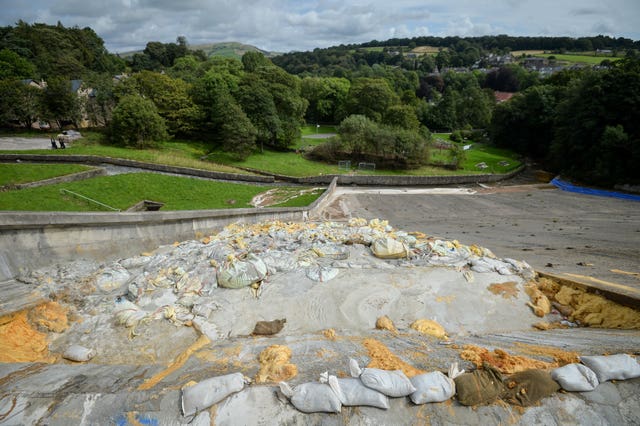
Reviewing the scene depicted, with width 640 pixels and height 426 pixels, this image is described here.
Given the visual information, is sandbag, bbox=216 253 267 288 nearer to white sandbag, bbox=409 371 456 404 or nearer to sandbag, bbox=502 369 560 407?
white sandbag, bbox=409 371 456 404

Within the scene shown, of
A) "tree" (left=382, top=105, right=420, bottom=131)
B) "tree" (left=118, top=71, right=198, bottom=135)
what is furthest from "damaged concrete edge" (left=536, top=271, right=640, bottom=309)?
"tree" (left=382, top=105, right=420, bottom=131)

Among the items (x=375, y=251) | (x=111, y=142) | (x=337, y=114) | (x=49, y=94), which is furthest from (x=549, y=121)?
(x=49, y=94)

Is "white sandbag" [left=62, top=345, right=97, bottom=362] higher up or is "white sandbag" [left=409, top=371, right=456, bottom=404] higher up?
"white sandbag" [left=409, top=371, right=456, bottom=404]

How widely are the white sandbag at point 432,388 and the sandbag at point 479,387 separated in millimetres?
84

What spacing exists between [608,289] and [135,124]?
28.8 metres

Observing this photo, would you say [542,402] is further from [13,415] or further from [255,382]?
[13,415]

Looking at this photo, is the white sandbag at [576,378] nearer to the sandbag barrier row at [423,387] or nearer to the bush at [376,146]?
the sandbag barrier row at [423,387]

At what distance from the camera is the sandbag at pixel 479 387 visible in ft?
10.1

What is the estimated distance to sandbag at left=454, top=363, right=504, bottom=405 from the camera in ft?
10.1

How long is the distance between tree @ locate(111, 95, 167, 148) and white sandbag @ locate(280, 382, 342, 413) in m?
27.3

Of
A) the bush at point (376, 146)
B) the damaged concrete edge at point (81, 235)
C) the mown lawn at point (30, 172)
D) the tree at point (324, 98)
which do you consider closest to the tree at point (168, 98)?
the bush at point (376, 146)

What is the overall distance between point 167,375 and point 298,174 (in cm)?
2255

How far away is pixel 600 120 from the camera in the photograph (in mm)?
24391

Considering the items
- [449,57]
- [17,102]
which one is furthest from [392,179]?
[449,57]
